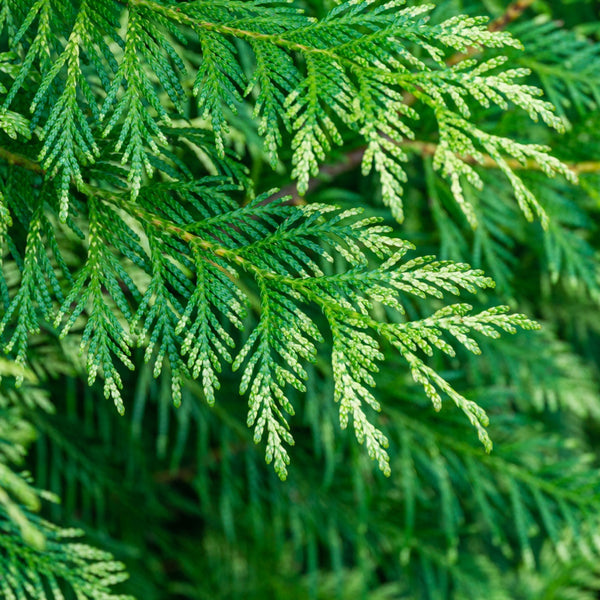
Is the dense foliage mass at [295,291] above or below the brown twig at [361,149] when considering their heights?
below

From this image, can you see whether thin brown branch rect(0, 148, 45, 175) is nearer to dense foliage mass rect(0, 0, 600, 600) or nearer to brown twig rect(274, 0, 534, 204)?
dense foliage mass rect(0, 0, 600, 600)

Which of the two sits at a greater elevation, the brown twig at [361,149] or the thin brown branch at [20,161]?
the brown twig at [361,149]

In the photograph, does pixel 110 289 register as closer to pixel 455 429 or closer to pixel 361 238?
pixel 361 238

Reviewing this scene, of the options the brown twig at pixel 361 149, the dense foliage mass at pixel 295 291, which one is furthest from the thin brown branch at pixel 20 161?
the brown twig at pixel 361 149

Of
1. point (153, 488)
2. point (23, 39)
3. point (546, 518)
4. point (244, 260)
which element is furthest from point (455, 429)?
point (23, 39)

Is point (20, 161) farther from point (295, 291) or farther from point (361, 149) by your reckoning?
point (361, 149)

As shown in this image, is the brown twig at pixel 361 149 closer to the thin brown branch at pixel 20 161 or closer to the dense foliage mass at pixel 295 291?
the dense foliage mass at pixel 295 291

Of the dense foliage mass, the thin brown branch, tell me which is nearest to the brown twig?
the dense foliage mass

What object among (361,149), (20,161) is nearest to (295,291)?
(20,161)

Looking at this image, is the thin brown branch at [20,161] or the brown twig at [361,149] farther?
the brown twig at [361,149]
